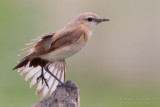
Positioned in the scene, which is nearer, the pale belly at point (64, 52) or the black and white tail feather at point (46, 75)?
the pale belly at point (64, 52)

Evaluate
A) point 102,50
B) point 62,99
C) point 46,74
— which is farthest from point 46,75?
point 102,50

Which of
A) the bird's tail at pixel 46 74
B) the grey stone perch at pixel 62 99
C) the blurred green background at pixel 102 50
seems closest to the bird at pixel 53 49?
the bird's tail at pixel 46 74

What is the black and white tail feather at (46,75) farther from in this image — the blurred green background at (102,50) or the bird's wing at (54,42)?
the blurred green background at (102,50)

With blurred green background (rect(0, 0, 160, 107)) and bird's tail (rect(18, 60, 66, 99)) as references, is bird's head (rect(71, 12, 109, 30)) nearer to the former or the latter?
bird's tail (rect(18, 60, 66, 99))

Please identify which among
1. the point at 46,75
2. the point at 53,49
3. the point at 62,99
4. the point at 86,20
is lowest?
the point at 62,99

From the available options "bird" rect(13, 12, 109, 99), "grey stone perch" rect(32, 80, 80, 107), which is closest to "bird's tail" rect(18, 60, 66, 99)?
"bird" rect(13, 12, 109, 99)

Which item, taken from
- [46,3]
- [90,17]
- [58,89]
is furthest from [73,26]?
[46,3]

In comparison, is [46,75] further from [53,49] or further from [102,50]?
[102,50]
